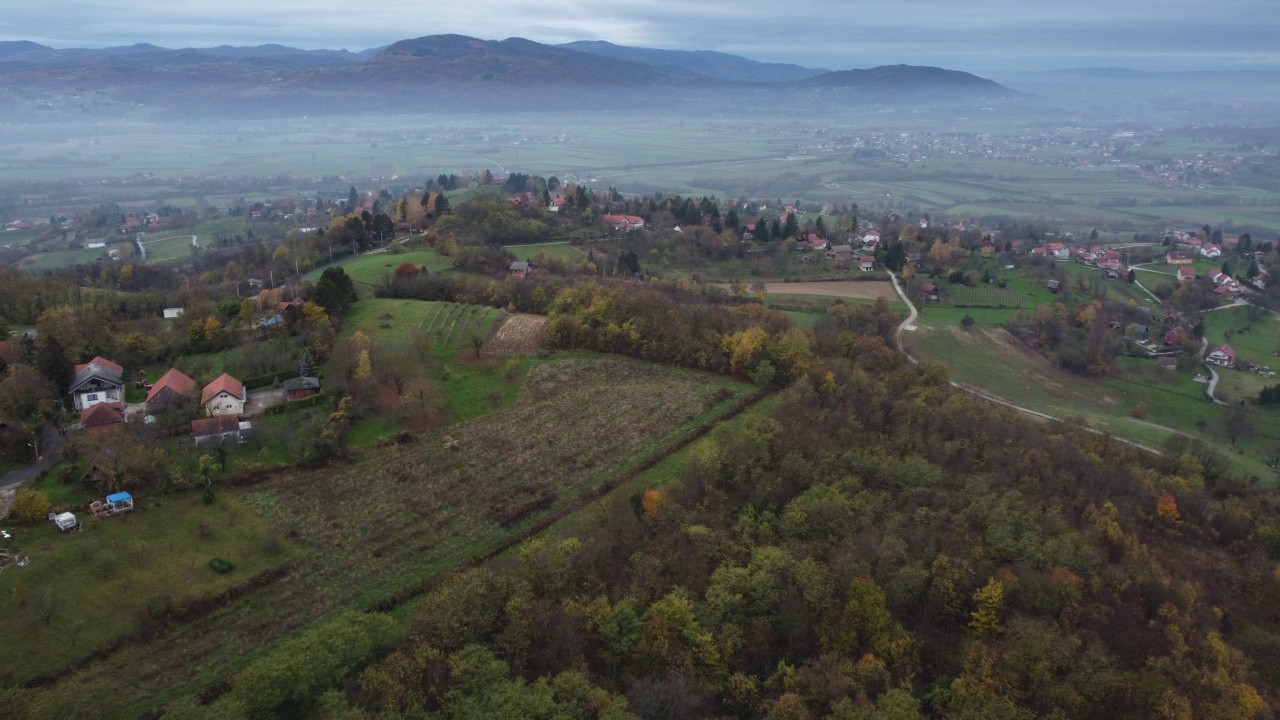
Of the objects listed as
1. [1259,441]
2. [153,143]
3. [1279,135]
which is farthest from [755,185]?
[1279,135]

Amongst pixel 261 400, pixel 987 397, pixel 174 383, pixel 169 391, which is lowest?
pixel 987 397

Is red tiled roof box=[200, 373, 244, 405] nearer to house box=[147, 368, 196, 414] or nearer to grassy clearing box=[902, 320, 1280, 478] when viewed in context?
house box=[147, 368, 196, 414]

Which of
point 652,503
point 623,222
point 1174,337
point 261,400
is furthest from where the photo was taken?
point 623,222

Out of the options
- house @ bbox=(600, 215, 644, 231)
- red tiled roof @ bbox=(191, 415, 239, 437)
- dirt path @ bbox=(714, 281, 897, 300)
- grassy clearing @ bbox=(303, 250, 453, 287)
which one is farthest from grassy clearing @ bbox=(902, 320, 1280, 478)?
red tiled roof @ bbox=(191, 415, 239, 437)

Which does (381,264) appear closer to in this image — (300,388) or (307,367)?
(307,367)

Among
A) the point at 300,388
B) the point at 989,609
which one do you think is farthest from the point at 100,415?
the point at 989,609

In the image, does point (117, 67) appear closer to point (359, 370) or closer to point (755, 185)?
point (755, 185)
